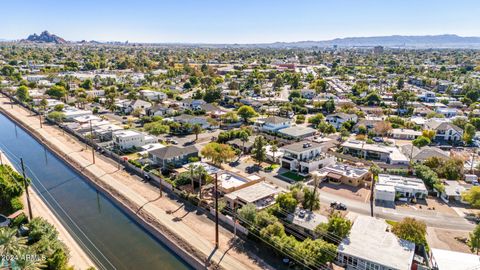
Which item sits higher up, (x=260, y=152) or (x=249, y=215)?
(x=260, y=152)

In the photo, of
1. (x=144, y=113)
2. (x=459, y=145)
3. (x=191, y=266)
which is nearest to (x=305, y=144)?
(x=191, y=266)

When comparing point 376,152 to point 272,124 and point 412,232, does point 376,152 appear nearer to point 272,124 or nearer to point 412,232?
point 272,124

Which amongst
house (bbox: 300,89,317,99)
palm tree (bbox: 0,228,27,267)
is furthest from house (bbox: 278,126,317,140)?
palm tree (bbox: 0,228,27,267)

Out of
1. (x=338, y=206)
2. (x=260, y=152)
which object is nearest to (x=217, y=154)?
(x=260, y=152)

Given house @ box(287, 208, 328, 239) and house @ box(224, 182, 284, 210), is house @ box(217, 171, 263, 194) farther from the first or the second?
house @ box(287, 208, 328, 239)

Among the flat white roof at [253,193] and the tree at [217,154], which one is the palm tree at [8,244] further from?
the tree at [217,154]

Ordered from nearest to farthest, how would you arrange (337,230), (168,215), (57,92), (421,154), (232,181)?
(337,230) → (168,215) → (232,181) → (421,154) → (57,92)

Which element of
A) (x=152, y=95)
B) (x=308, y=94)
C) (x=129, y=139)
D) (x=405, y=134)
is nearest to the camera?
(x=129, y=139)

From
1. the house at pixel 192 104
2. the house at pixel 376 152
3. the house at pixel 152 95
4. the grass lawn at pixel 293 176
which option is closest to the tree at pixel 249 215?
the grass lawn at pixel 293 176
